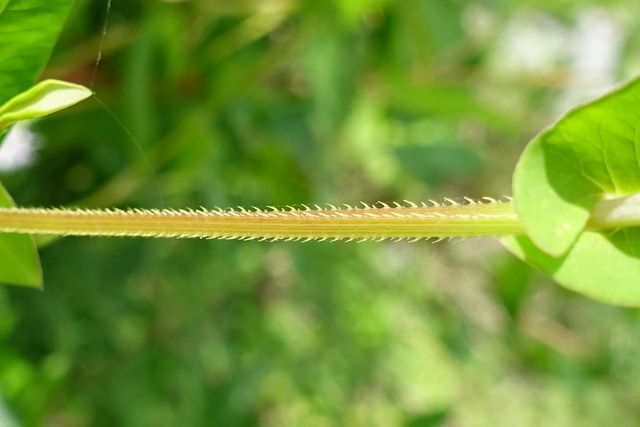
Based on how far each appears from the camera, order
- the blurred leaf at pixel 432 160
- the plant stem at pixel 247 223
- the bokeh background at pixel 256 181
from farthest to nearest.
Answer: the blurred leaf at pixel 432 160 < the bokeh background at pixel 256 181 < the plant stem at pixel 247 223

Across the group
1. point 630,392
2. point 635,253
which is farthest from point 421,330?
point 635,253

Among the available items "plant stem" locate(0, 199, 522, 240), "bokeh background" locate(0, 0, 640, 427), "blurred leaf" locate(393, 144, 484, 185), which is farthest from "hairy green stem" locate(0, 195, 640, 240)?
"blurred leaf" locate(393, 144, 484, 185)

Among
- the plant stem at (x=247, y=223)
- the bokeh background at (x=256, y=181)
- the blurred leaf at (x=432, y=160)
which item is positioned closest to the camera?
the plant stem at (x=247, y=223)

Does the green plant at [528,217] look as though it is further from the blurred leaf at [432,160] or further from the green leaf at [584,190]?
the blurred leaf at [432,160]

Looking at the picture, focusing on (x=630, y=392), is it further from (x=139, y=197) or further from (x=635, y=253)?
(x=635, y=253)

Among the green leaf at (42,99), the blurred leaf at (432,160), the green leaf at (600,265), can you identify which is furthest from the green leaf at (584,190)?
the blurred leaf at (432,160)

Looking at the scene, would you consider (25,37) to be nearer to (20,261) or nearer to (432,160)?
(20,261)

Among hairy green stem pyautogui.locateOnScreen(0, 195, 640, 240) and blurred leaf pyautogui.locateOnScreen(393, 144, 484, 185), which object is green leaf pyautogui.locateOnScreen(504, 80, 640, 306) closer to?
hairy green stem pyautogui.locateOnScreen(0, 195, 640, 240)
